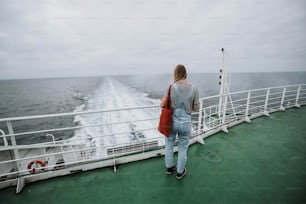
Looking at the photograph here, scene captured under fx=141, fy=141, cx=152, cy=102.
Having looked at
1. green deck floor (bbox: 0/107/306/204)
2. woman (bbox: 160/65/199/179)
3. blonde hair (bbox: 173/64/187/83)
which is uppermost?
blonde hair (bbox: 173/64/187/83)

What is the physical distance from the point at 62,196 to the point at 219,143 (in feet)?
8.49

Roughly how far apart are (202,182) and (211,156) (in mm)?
641

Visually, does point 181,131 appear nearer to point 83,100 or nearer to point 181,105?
point 181,105

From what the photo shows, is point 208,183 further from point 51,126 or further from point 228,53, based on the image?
point 51,126

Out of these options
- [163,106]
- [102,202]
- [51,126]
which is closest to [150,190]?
[102,202]

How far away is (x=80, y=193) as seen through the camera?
1.68m

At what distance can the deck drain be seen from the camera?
A: 225 cm

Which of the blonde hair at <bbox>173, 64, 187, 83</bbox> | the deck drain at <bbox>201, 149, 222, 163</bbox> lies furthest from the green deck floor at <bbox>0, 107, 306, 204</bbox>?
the blonde hair at <bbox>173, 64, 187, 83</bbox>

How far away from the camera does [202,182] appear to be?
179cm

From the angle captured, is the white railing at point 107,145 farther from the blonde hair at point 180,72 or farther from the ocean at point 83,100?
the ocean at point 83,100

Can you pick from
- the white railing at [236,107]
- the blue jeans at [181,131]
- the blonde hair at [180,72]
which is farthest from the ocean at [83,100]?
the blonde hair at [180,72]

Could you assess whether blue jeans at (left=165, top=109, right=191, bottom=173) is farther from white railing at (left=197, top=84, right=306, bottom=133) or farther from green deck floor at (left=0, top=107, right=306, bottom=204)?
white railing at (left=197, top=84, right=306, bottom=133)

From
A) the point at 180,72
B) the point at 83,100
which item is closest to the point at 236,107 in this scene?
the point at 180,72

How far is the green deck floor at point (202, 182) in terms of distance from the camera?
5.22ft
